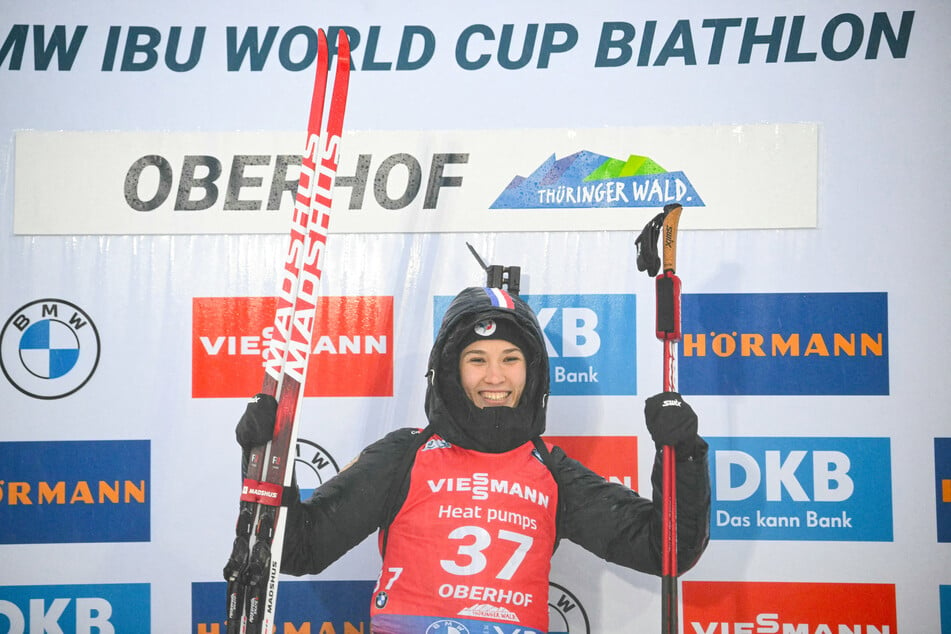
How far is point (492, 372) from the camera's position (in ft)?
6.79

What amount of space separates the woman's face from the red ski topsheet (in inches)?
21.8

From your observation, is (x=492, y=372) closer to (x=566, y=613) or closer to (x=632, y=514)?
(x=632, y=514)

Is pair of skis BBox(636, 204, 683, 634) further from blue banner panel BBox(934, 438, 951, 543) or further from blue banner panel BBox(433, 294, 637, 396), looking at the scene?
blue banner panel BBox(934, 438, 951, 543)

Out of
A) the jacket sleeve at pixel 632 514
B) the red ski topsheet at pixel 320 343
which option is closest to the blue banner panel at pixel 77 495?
the red ski topsheet at pixel 320 343

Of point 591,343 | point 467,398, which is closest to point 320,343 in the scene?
point 467,398

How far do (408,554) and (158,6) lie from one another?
186 cm

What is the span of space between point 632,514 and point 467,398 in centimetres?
49

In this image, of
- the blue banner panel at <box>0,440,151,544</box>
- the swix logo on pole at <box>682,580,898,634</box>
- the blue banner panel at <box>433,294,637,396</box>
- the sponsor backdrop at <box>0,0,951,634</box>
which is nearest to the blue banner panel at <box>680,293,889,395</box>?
the sponsor backdrop at <box>0,0,951,634</box>

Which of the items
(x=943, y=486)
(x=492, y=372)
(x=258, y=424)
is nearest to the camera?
(x=258, y=424)

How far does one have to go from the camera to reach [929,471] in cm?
252

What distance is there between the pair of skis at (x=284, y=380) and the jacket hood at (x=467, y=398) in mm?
356

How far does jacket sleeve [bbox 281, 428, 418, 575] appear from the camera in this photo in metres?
1.93

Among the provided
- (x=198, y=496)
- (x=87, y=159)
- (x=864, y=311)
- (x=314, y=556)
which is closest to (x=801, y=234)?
(x=864, y=311)

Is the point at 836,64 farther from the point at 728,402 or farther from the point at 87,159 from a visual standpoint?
A: the point at 87,159
